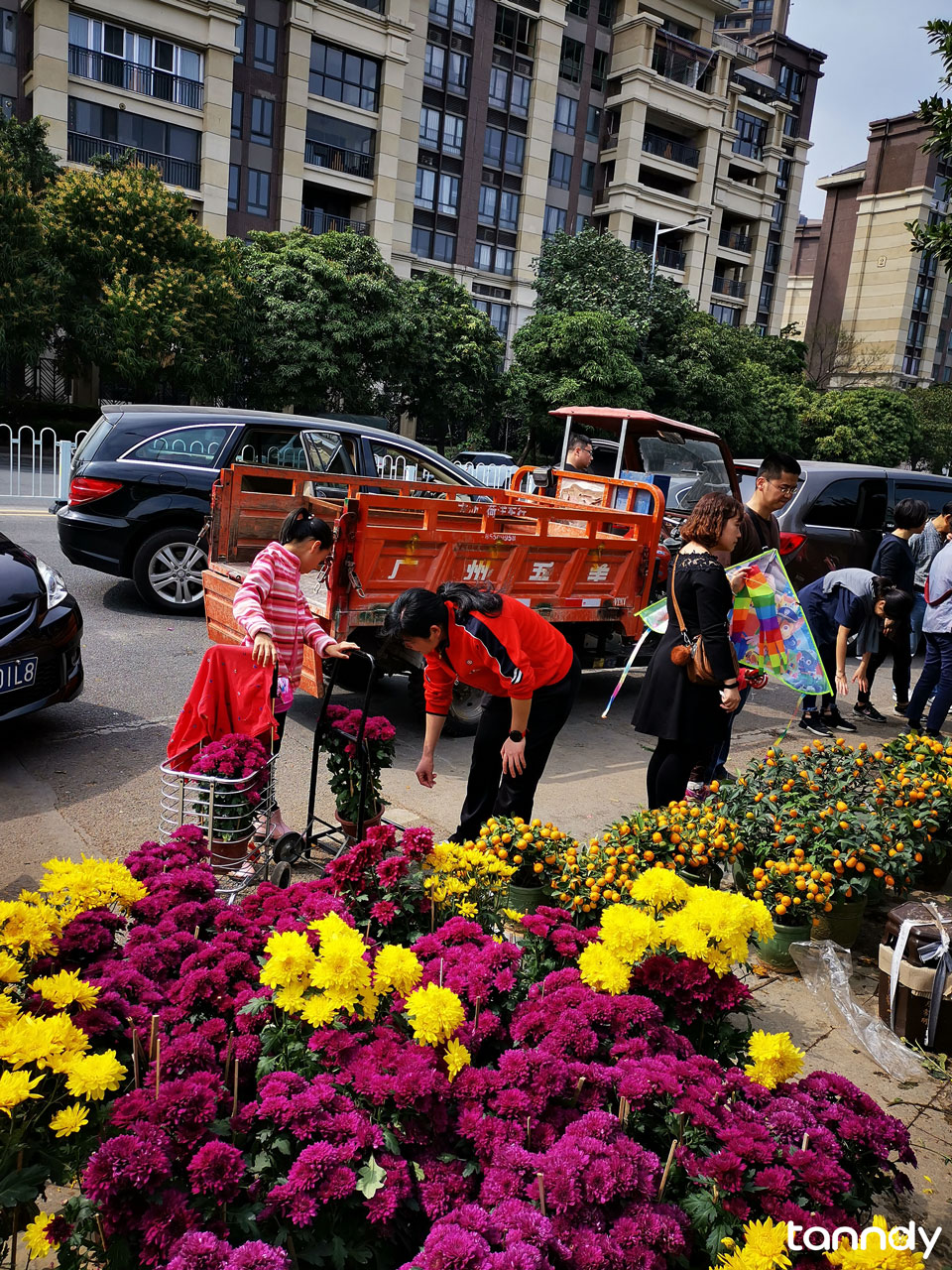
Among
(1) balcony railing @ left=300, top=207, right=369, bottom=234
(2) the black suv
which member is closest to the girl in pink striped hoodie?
(2) the black suv

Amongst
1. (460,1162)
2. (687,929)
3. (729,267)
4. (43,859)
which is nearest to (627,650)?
(43,859)

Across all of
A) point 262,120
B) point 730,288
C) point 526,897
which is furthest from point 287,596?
point 730,288

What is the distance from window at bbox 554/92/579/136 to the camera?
4262cm

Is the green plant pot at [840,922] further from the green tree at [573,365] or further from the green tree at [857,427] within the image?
the green tree at [857,427]

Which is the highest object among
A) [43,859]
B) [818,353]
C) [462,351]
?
[818,353]

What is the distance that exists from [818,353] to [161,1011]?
62900 mm

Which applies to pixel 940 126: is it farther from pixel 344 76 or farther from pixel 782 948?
pixel 344 76

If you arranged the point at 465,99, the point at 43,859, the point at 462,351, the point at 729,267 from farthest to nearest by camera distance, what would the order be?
the point at 729,267, the point at 465,99, the point at 462,351, the point at 43,859

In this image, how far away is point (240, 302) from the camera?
2397 cm

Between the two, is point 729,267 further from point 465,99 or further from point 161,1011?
point 161,1011

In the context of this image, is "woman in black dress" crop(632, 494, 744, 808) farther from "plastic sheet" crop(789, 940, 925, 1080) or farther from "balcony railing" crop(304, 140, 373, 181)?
"balcony railing" crop(304, 140, 373, 181)

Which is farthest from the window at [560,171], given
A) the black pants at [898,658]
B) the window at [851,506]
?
the black pants at [898,658]

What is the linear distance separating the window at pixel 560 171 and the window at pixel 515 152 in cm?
248

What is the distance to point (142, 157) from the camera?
29797 mm
